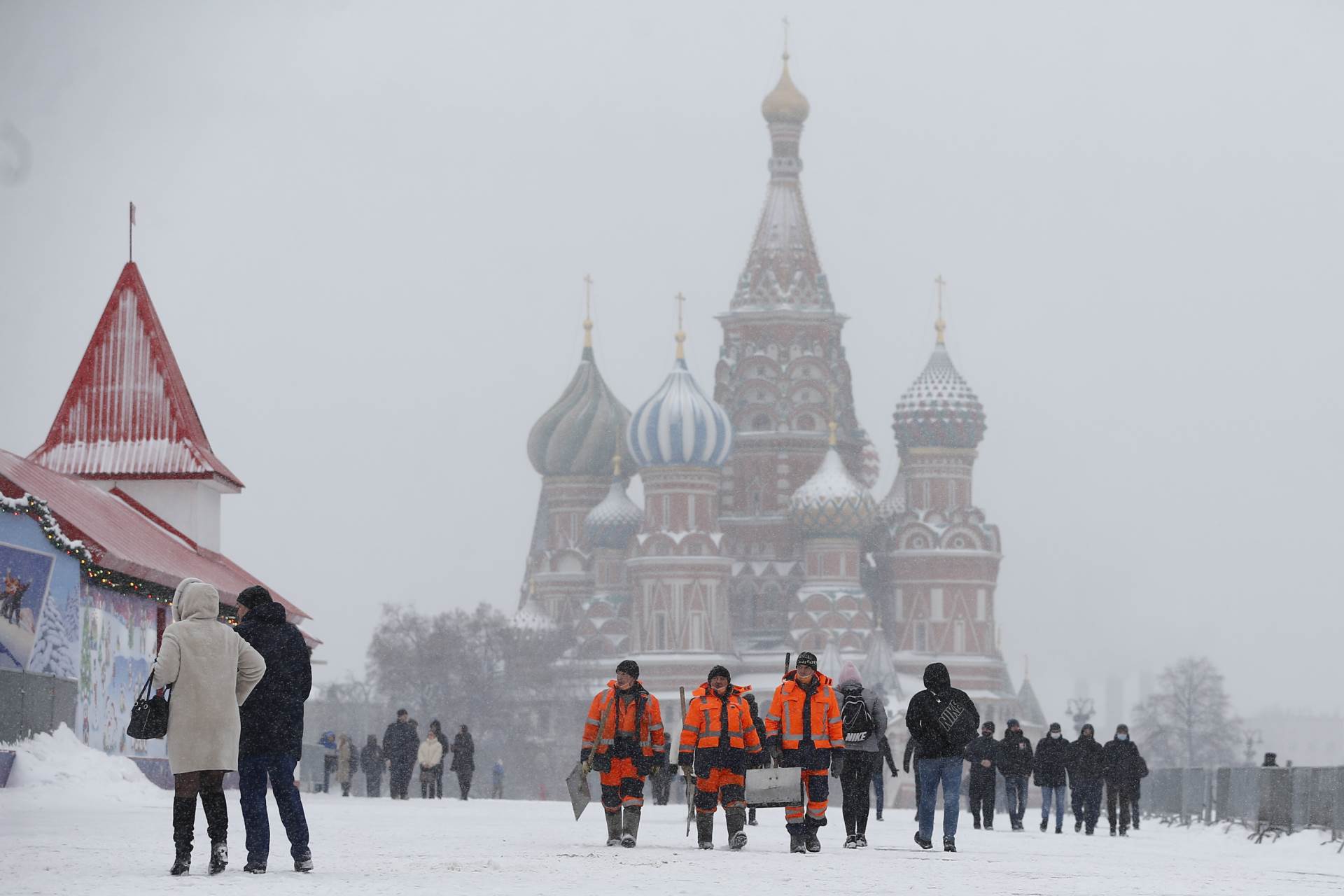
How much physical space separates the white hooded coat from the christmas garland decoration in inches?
446

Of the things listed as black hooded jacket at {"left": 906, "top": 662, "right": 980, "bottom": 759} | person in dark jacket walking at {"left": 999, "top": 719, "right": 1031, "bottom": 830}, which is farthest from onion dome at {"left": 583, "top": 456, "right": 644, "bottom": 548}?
black hooded jacket at {"left": 906, "top": 662, "right": 980, "bottom": 759}

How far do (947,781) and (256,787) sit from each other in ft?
19.7

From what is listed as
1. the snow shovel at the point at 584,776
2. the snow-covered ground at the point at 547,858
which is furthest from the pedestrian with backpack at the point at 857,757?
the snow shovel at the point at 584,776

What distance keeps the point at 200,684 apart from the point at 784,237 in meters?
93.5

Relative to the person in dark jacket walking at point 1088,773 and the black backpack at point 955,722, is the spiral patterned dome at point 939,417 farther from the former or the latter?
the black backpack at point 955,722

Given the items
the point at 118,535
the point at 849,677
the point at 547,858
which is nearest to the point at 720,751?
the point at 547,858

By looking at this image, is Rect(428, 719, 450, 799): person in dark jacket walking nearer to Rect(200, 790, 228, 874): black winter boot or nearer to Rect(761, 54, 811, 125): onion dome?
Rect(200, 790, 228, 874): black winter boot

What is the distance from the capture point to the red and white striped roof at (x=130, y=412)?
39.8 metres

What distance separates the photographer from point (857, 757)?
62.2 feet

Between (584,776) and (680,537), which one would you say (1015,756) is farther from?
(680,537)

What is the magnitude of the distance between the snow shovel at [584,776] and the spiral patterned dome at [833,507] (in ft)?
261

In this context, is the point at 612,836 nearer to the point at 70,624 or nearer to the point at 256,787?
the point at 256,787

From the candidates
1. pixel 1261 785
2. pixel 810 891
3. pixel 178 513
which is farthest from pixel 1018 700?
pixel 810 891

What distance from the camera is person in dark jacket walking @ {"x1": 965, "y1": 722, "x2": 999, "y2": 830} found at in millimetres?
27328
